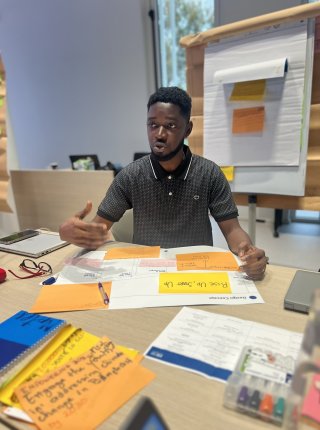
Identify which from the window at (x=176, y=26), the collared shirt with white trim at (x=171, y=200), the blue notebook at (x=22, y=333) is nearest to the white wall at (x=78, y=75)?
the window at (x=176, y=26)

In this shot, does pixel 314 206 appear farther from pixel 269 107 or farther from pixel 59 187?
pixel 59 187

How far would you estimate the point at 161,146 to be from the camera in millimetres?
1197

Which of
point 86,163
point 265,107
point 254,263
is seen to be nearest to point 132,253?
point 254,263

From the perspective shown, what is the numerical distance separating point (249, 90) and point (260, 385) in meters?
1.35

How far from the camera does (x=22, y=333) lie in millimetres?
647

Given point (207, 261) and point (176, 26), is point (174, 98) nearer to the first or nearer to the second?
point (207, 261)

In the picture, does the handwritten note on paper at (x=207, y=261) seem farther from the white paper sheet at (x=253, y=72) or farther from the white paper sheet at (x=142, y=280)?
the white paper sheet at (x=253, y=72)

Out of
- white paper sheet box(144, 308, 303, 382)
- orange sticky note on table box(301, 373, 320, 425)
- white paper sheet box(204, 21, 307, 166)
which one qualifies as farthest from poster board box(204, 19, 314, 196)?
orange sticky note on table box(301, 373, 320, 425)

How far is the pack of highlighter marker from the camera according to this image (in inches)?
17.6

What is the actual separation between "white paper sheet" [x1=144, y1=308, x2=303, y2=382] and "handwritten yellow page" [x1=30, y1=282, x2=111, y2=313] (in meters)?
0.20

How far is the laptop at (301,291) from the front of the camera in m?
0.70

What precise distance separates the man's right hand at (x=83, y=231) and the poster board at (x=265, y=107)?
865 mm

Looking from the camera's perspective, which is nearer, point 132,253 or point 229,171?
point 132,253

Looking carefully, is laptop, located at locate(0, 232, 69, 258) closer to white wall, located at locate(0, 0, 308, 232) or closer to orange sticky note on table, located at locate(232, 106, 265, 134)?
orange sticky note on table, located at locate(232, 106, 265, 134)
